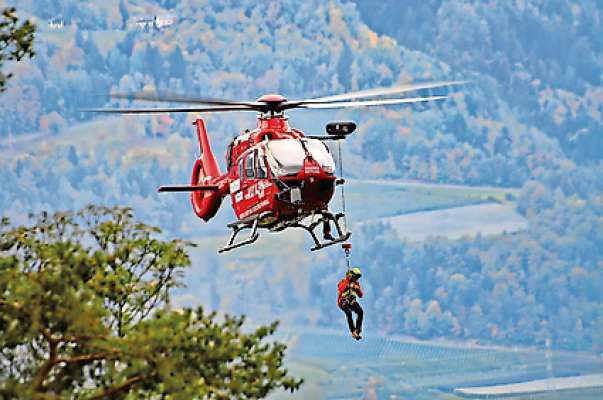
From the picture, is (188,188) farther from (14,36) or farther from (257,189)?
(14,36)

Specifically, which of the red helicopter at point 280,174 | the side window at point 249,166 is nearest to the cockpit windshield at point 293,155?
the red helicopter at point 280,174

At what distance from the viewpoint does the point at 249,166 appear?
2302 inches

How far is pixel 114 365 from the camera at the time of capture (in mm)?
37625

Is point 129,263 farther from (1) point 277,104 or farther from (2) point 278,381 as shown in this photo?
(1) point 277,104

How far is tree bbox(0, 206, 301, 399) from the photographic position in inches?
1448

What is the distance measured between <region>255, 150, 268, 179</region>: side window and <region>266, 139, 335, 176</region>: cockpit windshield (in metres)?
0.31

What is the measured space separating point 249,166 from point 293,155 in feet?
7.00

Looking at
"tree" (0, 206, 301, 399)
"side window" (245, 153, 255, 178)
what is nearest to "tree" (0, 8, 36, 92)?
"tree" (0, 206, 301, 399)

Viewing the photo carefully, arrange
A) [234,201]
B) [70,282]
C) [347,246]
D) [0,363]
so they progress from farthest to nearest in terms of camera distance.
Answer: [234,201] < [347,246] < [0,363] < [70,282]

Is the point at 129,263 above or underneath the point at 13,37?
underneath

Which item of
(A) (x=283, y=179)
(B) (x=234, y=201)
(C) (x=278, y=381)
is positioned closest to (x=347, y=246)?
(A) (x=283, y=179)

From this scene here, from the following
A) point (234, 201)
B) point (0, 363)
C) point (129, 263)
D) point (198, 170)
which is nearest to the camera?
point (0, 363)

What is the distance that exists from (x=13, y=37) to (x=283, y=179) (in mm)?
15029

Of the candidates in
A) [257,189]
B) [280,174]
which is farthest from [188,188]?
[280,174]
